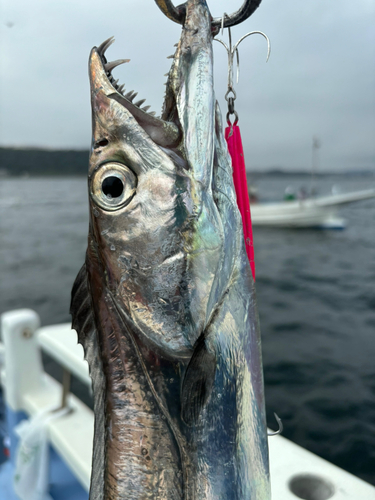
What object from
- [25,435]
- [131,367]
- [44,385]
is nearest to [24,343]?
[44,385]

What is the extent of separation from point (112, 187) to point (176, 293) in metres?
0.32

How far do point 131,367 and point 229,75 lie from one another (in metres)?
0.87

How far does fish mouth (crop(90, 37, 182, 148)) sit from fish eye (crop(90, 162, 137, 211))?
12cm

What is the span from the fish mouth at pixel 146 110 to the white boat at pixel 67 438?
1772 millimetres

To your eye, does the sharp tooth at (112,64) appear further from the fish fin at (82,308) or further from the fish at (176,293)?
the fish fin at (82,308)

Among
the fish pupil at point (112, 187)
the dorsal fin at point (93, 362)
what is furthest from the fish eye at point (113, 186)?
the dorsal fin at point (93, 362)

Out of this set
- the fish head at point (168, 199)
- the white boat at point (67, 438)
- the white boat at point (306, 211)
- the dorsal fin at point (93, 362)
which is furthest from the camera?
the white boat at point (306, 211)

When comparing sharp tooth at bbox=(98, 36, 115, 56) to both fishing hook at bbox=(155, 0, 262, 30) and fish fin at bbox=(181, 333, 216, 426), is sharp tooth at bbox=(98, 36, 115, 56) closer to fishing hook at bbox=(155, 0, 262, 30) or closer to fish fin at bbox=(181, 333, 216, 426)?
fishing hook at bbox=(155, 0, 262, 30)

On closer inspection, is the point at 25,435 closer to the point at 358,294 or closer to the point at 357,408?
the point at 357,408

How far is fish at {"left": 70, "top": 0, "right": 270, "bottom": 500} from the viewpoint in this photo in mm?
930

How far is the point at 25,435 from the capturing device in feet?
10.6

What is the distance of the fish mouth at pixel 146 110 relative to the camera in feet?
3.15

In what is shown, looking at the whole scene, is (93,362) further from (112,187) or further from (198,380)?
(112,187)

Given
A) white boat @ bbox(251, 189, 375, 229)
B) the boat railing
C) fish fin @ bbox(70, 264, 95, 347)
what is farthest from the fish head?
white boat @ bbox(251, 189, 375, 229)
